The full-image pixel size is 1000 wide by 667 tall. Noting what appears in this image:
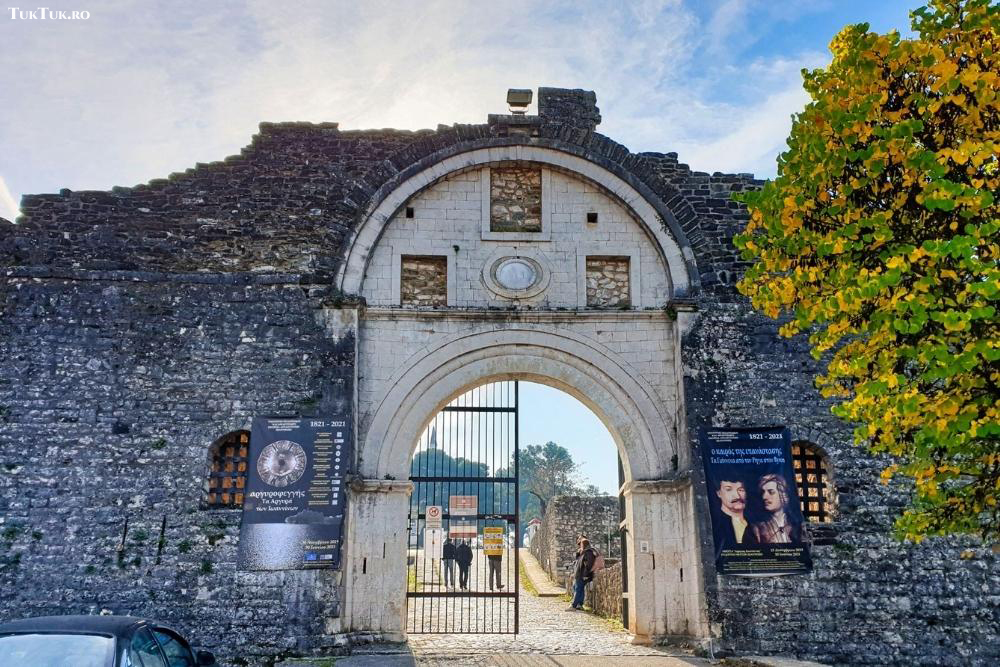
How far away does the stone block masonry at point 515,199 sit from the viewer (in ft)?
41.2

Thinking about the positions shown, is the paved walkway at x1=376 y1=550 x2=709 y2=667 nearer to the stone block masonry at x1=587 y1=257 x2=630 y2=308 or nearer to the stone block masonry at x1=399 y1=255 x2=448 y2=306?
the stone block masonry at x1=399 y1=255 x2=448 y2=306

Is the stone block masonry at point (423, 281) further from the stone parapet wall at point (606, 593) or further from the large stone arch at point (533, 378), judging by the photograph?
the stone parapet wall at point (606, 593)

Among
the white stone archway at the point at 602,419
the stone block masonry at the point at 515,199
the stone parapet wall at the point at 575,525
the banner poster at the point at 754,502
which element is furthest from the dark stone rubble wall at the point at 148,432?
the stone parapet wall at the point at 575,525

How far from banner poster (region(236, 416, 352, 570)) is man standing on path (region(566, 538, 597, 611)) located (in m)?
6.51

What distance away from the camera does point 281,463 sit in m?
11.1

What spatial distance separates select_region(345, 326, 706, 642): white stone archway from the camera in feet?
36.1

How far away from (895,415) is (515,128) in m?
7.41

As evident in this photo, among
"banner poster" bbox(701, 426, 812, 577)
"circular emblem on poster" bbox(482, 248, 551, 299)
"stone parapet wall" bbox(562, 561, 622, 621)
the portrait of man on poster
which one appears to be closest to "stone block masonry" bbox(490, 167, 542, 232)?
"circular emblem on poster" bbox(482, 248, 551, 299)

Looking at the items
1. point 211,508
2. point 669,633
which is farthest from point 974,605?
point 211,508

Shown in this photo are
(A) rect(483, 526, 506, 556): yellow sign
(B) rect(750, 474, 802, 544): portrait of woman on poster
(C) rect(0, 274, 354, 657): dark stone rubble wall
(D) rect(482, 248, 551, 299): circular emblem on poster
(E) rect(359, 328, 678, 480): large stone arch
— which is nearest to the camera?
(C) rect(0, 274, 354, 657): dark stone rubble wall

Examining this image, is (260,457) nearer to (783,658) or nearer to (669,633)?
(669,633)

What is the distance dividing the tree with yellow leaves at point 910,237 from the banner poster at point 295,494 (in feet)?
18.9

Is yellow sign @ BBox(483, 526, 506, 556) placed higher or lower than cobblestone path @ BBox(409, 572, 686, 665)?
higher

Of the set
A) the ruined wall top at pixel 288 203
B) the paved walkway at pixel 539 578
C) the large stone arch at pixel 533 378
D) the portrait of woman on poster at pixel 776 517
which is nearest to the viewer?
the portrait of woman on poster at pixel 776 517
